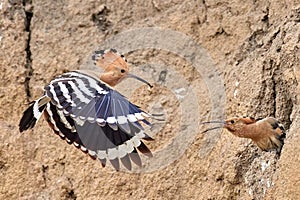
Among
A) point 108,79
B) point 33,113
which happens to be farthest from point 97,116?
point 33,113

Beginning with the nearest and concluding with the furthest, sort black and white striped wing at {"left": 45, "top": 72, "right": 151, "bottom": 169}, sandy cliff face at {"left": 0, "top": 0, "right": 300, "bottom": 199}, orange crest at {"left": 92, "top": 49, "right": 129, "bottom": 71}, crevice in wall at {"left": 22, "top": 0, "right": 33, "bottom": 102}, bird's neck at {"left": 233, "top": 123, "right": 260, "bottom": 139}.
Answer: black and white striped wing at {"left": 45, "top": 72, "right": 151, "bottom": 169}
bird's neck at {"left": 233, "top": 123, "right": 260, "bottom": 139}
sandy cliff face at {"left": 0, "top": 0, "right": 300, "bottom": 199}
orange crest at {"left": 92, "top": 49, "right": 129, "bottom": 71}
crevice in wall at {"left": 22, "top": 0, "right": 33, "bottom": 102}

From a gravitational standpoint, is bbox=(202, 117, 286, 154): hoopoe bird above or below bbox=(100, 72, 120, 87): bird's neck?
below

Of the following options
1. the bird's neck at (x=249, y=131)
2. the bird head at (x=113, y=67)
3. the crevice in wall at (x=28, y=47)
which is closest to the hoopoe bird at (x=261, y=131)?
the bird's neck at (x=249, y=131)

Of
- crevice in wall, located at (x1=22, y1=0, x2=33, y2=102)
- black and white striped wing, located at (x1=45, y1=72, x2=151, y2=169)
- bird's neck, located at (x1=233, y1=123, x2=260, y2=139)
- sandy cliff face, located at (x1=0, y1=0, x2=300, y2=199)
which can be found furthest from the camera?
crevice in wall, located at (x1=22, y1=0, x2=33, y2=102)

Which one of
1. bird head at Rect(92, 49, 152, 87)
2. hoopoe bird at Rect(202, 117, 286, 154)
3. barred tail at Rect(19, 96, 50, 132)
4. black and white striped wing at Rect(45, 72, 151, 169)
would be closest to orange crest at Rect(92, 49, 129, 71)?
bird head at Rect(92, 49, 152, 87)

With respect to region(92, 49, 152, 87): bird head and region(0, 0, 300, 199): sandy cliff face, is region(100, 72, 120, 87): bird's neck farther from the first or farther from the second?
region(0, 0, 300, 199): sandy cliff face

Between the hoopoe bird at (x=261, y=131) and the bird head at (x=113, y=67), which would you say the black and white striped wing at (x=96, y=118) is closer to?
the bird head at (x=113, y=67)

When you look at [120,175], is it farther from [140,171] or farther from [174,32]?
[174,32]
